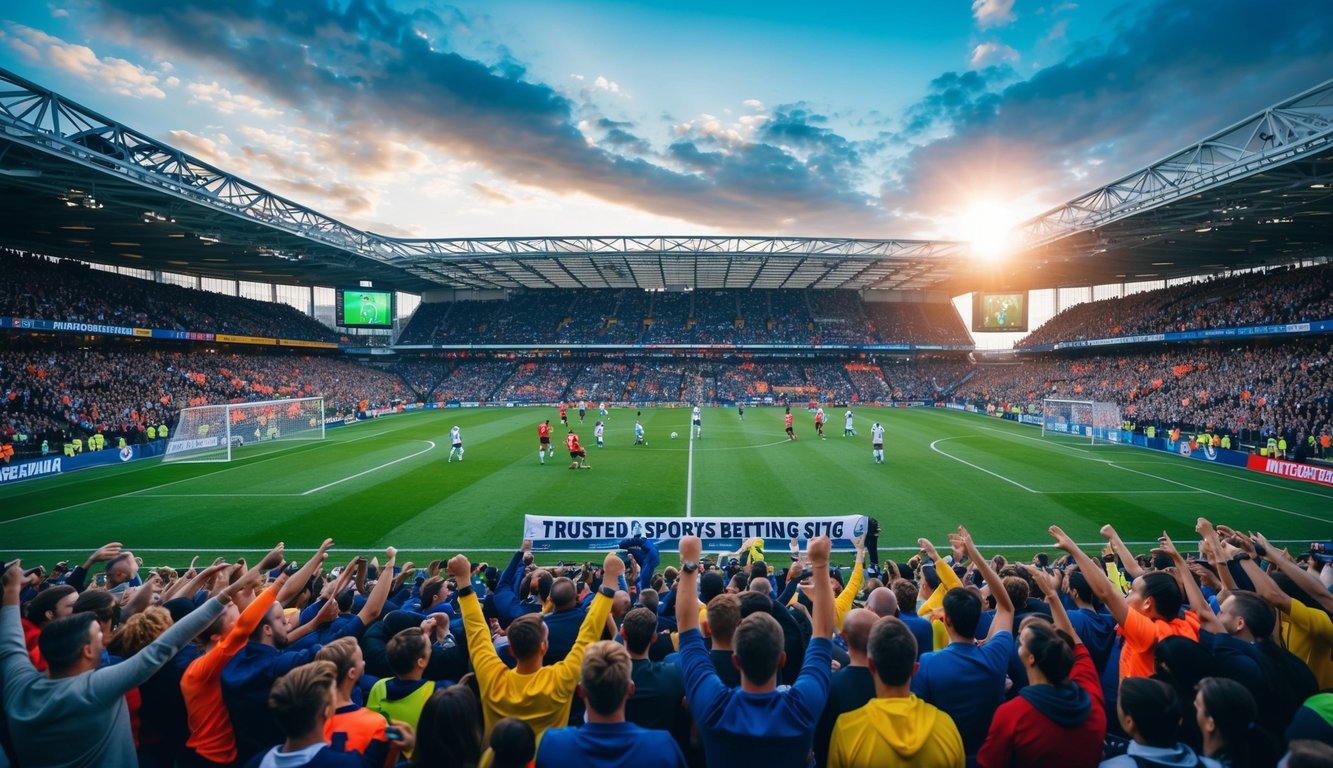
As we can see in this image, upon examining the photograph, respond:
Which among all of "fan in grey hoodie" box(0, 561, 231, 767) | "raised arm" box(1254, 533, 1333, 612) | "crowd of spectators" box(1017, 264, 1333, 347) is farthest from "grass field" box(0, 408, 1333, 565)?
"crowd of spectators" box(1017, 264, 1333, 347)

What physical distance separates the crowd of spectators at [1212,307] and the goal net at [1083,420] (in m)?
11.1

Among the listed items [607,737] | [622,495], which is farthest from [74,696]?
[622,495]

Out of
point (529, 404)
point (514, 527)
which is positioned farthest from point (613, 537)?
point (529, 404)

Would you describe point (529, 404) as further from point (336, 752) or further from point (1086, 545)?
point (336, 752)

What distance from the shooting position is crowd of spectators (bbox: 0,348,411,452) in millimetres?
30016

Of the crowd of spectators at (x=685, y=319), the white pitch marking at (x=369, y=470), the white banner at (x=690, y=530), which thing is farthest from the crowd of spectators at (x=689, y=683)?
the crowd of spectators at (x=685, y=319)

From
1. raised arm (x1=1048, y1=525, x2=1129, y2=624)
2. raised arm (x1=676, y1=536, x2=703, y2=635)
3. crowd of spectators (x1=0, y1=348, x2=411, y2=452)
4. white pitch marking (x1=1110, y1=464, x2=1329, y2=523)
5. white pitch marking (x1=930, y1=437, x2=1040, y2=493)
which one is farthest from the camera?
crowd of spectators (x1=0, y1=348, x2=411, y2=452)

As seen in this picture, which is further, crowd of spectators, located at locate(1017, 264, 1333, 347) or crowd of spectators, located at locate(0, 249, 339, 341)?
crowd of spectators, located at locate(1017, 264, 1333, 347)

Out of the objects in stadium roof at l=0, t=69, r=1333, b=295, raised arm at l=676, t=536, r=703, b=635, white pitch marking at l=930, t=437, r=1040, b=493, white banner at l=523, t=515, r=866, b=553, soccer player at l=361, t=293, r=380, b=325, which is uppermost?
stadium roof at l=0, t=69, r=1333, b=295

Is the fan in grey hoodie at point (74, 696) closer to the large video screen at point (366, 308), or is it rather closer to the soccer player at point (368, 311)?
the large video screen at point (366, 308)

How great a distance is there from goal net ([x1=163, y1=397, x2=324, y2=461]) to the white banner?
80.6ft

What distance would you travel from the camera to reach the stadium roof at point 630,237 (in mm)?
24031

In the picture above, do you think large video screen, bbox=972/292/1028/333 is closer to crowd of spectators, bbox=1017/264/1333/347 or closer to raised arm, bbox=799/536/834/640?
crowd of spectators, bbox=1017/264/1333/347

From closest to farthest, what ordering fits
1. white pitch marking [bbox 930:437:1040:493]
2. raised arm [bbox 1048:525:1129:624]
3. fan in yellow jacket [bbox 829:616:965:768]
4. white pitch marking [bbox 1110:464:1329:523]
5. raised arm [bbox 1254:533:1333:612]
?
fan in yellow jacket [bbox 829:616:965:768] → raised arm [bbox 1048:525:1129:624] → raised arm [bbox 1254:533:1333:612] → white pitch marking [bbox 1110:464:1329:523] → white pitch marking [bbox 930:437:1040:493]
